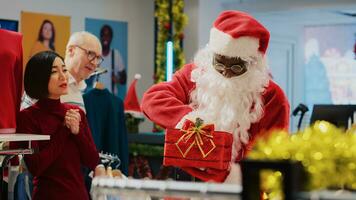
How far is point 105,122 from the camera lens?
4.12 meters

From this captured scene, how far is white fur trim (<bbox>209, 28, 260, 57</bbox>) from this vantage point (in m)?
3.17

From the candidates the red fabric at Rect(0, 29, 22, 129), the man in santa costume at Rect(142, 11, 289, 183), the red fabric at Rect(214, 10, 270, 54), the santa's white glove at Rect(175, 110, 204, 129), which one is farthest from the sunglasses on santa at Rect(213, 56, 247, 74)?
the red fabric at Rect(0, 29, 22, 129)

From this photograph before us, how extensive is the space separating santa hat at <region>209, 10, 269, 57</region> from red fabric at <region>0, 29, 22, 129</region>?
2.88 ft

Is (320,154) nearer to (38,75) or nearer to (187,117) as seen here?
(187,117)

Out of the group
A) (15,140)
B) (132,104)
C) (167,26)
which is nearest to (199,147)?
(15,140)

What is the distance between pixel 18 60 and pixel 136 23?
5.21m

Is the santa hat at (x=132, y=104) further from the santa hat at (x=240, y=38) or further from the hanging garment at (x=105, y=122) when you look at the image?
the santa hat at (x=240, y=38)

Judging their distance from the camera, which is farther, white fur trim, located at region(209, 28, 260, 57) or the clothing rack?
white fur trim, located at region(209, 28, 260, 57)

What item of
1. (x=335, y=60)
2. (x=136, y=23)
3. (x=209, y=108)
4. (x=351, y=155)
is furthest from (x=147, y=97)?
(x=335, y=60)

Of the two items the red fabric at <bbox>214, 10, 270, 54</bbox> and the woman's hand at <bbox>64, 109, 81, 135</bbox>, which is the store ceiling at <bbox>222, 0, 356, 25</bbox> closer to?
the red fabric at <bbox>214, 10, 270, 54</bbox>

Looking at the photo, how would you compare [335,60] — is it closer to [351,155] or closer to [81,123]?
[81,123]

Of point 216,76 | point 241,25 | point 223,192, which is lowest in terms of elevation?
point 223,192

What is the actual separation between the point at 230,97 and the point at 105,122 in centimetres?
107

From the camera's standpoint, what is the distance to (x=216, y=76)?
3.29m
